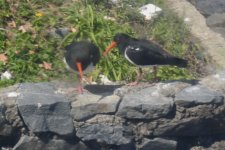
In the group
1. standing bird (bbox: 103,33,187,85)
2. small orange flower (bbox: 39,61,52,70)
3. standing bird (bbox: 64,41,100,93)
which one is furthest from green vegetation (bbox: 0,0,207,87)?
standing bird (bbox: 103,33,187,85)

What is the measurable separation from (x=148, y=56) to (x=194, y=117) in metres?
0.84

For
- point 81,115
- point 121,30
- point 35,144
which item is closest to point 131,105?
point 81,115

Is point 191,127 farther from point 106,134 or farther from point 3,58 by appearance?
point 3,58

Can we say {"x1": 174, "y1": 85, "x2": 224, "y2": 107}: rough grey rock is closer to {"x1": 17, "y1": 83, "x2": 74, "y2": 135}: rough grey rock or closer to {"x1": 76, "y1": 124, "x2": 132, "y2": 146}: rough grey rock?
{"x1": 76, "y1": 124, "x2": 132, "y2": 146}: rough grey rock

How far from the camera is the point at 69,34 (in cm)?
919

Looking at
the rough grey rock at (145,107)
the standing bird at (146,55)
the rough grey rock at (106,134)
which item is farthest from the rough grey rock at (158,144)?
the standing bird at (146,55)

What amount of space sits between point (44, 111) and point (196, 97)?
166 centimetres

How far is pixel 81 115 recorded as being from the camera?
766 centimetres

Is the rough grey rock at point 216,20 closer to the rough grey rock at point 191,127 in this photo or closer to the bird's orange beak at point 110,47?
the bird's orange beak at point 110,47

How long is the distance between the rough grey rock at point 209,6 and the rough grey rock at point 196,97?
4.15 metres

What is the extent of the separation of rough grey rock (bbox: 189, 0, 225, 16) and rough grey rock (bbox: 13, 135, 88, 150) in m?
4.75

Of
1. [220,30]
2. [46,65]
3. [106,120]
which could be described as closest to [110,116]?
[106,120]

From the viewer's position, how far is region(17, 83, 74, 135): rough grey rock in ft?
24.8

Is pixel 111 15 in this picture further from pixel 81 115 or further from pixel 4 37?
pixel 81 115
